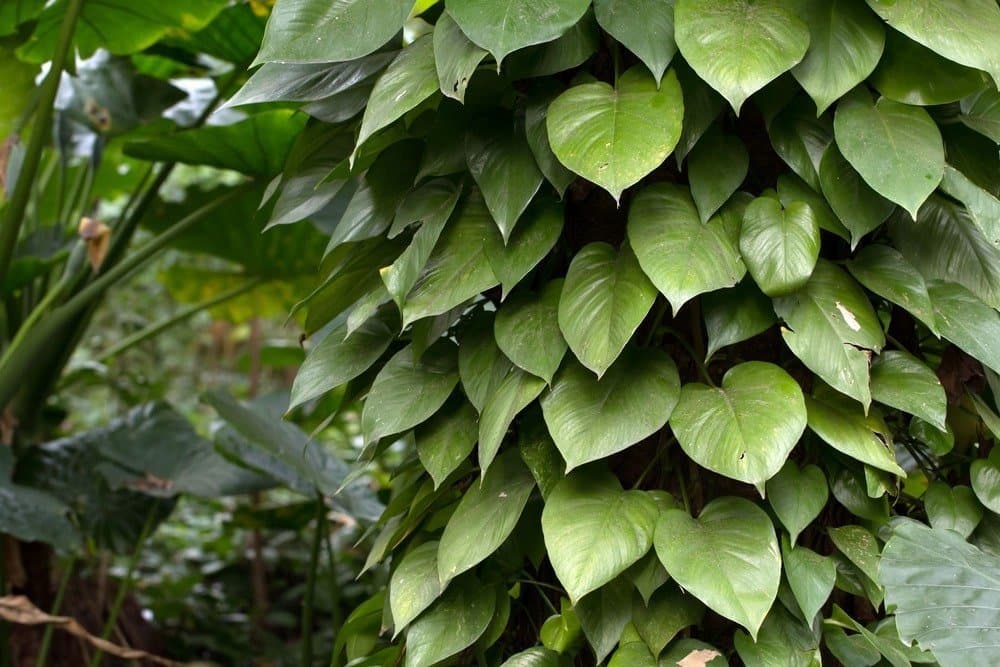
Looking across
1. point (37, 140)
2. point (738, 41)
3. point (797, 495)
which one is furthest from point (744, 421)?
point (37, 140)

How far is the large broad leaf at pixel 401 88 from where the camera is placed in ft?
3.04

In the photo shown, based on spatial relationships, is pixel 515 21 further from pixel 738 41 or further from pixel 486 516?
pixel 486 516

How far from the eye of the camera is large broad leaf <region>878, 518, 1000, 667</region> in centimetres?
80

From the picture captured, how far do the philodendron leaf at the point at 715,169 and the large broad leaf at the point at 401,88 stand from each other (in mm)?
257

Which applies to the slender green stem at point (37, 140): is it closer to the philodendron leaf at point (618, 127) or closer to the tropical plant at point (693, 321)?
the tropical plant at point (693, 321)

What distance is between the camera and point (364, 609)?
1.21 meters

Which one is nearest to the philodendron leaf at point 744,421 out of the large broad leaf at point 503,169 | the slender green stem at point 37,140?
the large broad leaf at point 503,169

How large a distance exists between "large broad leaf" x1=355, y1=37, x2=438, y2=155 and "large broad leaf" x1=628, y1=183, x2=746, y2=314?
226 mm

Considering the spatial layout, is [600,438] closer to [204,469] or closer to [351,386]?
[351,386]

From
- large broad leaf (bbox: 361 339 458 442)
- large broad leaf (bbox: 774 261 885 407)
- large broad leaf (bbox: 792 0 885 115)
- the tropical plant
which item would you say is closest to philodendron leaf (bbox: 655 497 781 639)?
Result: the tropical plant

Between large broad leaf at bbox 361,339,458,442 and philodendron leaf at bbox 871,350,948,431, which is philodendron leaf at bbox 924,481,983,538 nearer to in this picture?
philodendron leaf at bbox 871,350,948,431

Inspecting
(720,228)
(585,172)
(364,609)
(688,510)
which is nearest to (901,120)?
(720,228)

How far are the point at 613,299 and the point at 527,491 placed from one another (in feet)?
0.68

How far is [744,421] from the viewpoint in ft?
2.79
